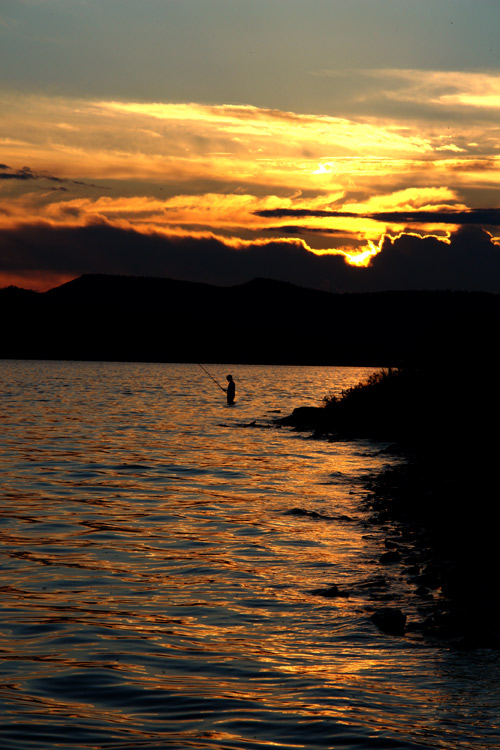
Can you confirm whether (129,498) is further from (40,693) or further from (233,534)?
(40,693)

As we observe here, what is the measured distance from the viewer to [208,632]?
9.35 meters

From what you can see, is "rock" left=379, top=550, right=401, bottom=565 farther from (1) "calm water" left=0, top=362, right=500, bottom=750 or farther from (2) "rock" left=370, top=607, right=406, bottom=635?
(2) "rock" left=370, top=607, right=406, bottom=635

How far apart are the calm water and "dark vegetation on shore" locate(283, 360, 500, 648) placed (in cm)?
55

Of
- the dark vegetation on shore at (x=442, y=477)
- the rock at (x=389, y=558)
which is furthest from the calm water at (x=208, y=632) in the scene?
the dark vegetation on shore at (x=442, y=477)

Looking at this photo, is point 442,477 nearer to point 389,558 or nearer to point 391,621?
point 389,558

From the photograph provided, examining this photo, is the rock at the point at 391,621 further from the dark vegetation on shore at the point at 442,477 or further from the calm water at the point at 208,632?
the calm water at the point at 208,632

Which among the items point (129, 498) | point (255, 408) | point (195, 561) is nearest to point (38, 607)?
point (195, 561)

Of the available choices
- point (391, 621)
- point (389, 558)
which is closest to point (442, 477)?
point (389, 558)

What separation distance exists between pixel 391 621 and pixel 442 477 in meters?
12.1

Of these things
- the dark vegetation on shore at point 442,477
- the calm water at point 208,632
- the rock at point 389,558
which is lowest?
the calm water at point 208,632

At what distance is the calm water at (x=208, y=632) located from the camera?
22.4 feet

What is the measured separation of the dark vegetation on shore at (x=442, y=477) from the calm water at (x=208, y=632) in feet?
1.81

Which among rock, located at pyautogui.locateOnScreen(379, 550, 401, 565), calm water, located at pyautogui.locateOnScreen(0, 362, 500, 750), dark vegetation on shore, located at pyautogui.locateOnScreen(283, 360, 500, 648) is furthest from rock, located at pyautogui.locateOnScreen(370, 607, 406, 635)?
rock, located at pyautogui.locateOnScreen(379, 550, 401, 565)

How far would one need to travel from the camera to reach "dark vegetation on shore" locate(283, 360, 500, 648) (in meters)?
10.4
